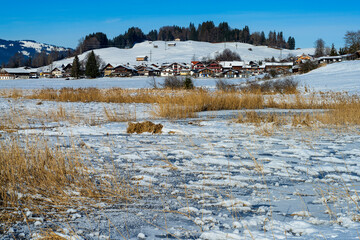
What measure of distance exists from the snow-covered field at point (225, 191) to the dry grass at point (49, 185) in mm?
173

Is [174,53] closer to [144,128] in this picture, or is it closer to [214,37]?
[214,37]

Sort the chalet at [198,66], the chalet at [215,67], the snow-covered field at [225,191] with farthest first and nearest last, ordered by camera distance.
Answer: the chalet at [198,66] → the chalet at [215,67] → the snow-covered field at [225,191]

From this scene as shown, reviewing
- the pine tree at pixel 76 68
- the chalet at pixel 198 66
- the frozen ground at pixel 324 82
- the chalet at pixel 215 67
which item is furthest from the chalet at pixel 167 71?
the frozen ground at pixel 324 82

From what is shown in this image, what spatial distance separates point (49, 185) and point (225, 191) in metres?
1.79

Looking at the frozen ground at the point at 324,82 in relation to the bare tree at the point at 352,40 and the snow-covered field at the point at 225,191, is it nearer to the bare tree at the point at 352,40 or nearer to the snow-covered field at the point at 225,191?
the snow-covered field at the point at 225,191

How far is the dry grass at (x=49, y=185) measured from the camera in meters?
2.72

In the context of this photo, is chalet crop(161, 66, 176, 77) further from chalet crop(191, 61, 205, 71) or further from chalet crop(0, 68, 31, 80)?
chalet crop(0, 68, 31, 80)

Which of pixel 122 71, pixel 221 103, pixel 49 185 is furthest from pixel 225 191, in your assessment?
pixel 122 71

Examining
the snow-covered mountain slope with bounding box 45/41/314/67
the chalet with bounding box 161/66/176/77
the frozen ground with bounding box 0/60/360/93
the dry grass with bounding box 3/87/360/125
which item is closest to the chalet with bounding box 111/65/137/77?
the chalet with bounding box 161/66/176/77

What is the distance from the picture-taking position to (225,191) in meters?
3.13

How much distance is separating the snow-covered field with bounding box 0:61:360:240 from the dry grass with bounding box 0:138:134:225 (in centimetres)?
17

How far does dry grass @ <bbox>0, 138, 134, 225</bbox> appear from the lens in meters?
2.72

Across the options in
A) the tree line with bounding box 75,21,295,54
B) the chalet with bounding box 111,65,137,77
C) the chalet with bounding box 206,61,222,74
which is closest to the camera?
the chalet with bounding box 111,65,137,77

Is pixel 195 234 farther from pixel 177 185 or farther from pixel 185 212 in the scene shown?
pixel 177 185
